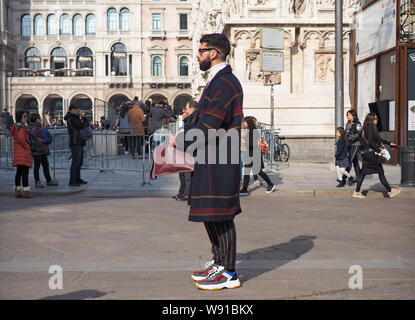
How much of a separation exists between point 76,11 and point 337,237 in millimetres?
68683

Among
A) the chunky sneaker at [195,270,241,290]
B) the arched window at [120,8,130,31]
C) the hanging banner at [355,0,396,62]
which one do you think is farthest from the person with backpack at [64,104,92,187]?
the arched window at [120,8,130,31]

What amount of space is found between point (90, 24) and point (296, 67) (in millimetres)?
56738

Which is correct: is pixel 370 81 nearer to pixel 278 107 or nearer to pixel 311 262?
pixel 278 107

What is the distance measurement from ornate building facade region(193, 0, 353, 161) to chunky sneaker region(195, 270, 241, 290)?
43.9ft

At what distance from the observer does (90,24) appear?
7112cm

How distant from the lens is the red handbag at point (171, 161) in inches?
176

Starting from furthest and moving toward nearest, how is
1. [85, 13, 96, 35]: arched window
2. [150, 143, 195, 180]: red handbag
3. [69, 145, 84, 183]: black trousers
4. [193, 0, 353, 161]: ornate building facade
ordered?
[85, 13, 96, 35]: arched window
[193, 0, 353, 161]: ornate building facade
[69, 145, 84, 183]: black trousers
[150, 143, 195, 180]: red handbag

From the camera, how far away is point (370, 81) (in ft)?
59.5

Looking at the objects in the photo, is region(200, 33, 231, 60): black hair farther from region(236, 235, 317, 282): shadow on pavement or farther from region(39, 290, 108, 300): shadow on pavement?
region(39, 290, 108, 300): shadow on pavement

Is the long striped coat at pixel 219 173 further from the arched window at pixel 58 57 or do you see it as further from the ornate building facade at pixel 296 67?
the arched window at pixel 58 57

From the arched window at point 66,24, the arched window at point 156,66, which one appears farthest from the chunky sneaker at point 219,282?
the arched window at point 66,24

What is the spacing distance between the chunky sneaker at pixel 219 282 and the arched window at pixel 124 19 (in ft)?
215

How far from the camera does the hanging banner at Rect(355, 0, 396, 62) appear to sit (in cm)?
1655

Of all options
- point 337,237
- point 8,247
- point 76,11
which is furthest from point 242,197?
point 76,11
